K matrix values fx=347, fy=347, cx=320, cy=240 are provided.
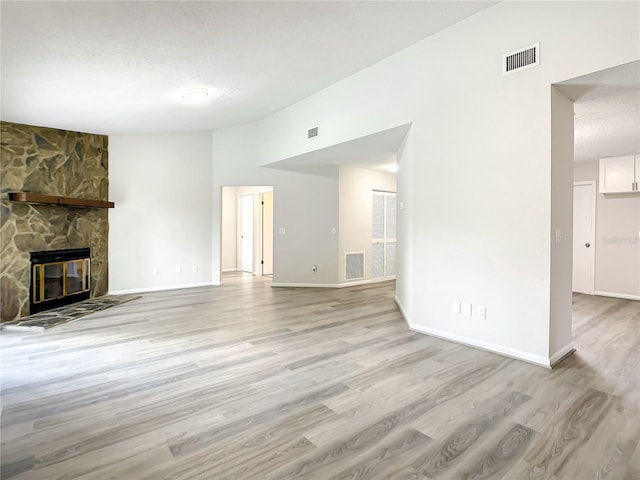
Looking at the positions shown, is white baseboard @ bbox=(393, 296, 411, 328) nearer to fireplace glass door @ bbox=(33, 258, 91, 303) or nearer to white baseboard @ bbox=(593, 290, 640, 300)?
white baseboard @ bbox=(593, 290, 640, 300)

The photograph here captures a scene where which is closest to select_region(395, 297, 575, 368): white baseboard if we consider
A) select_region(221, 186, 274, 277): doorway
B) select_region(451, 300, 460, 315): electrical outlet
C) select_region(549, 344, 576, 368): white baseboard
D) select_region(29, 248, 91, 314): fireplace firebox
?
select_region(549, 344, 576, 368): white baseboard

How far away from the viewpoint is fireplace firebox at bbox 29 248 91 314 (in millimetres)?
4898

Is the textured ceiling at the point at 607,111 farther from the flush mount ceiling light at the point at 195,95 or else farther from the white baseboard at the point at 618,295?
the flush mount ceiling light at the point at 195,95

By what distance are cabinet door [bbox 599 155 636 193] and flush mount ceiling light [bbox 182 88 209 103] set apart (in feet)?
20.9

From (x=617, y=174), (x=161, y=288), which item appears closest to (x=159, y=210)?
(x=161, y=288)

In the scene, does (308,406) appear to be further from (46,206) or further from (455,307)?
(46,206)

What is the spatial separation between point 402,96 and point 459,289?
2.17 metres

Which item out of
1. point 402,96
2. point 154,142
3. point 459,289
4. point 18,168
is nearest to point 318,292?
point 459,289

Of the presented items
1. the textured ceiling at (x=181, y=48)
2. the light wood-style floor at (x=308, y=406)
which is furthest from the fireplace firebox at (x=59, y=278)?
the textured ceiling at (x=181, y=48)

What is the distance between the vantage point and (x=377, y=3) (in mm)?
2896

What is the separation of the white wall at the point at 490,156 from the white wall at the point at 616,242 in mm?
3863

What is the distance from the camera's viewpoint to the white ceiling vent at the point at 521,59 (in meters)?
2.76

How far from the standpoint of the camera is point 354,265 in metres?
6.96

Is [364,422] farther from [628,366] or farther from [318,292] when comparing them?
[318,292]
